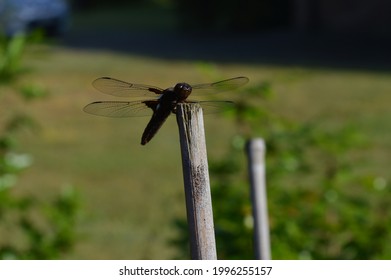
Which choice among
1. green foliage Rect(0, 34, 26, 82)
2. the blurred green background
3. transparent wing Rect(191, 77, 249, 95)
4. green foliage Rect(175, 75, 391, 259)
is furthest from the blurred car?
transparent wing Rect(191, 77, 249, 95)

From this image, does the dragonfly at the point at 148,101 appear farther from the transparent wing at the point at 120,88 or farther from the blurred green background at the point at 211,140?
the blurred green background at the point at 211,140

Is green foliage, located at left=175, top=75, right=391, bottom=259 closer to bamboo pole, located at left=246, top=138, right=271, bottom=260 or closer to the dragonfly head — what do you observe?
bamboo pole, located at left=246, top=138, right=271, bottom=260

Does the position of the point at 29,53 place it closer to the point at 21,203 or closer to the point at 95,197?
the point at 21,203

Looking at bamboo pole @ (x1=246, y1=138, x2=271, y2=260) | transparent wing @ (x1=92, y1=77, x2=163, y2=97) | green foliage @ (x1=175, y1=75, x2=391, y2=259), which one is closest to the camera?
transparent wing @ (x1=92, y1=77, x2=163, y2=97)

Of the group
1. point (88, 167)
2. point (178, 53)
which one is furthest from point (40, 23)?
point (88, 167)

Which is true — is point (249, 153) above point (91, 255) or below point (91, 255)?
above

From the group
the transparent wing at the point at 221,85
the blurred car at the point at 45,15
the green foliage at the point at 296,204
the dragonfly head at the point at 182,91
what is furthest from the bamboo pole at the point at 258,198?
the blurred car at the point at 45,15
